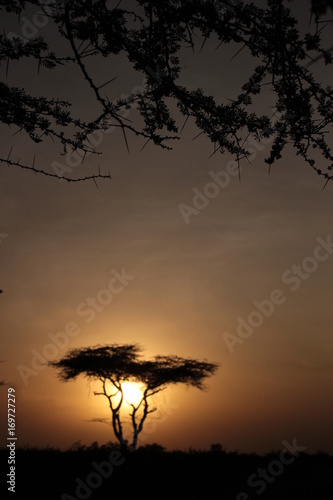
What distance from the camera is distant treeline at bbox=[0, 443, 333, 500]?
48.0 feet

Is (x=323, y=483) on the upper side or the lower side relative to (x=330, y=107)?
lower

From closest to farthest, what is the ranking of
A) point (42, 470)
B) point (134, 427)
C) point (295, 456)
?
point (42, 470) → point (295, 456) → point (134, 427)

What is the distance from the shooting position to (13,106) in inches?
188

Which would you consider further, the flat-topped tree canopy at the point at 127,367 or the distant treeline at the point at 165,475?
the flat-topped tree canopy at the point at 127,367

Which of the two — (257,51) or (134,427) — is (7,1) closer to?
(257,51)

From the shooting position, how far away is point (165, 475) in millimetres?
18766

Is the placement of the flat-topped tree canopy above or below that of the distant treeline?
above

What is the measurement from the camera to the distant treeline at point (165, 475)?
14617 millimetres

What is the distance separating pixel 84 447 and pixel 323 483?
10.5m

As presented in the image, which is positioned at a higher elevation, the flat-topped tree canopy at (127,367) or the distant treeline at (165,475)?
the flat-topped tree canopy at (127,367)

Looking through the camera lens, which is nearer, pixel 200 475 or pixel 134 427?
pixel 200 475

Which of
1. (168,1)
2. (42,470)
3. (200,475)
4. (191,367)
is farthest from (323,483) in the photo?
(168,1)
